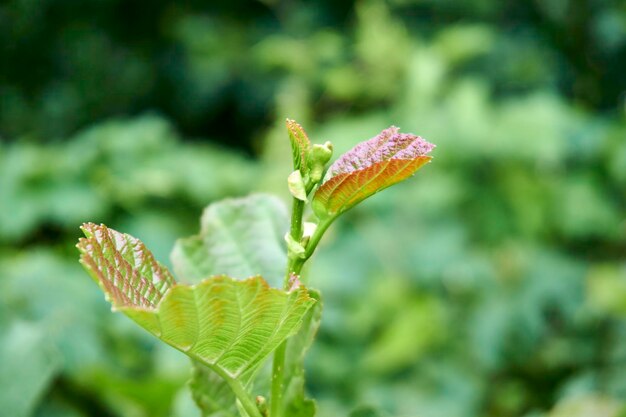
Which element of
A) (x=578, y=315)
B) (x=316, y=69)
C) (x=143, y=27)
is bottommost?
(x=578, y=315)

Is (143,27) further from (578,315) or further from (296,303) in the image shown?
(296,303)

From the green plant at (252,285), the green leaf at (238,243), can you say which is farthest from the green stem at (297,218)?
the green leaf at (238,243)

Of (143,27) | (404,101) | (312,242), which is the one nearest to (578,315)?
(404,101)

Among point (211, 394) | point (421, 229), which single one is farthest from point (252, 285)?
point (421, 229)

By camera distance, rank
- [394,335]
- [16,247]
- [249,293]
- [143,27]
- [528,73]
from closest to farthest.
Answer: [249,293], [394,335], [16,247], [528,73], [143,27]

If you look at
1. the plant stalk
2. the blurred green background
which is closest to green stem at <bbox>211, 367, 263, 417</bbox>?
the plant stalk

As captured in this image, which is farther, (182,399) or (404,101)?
(404,101)

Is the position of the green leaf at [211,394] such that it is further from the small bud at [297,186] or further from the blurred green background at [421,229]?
the blurred green background at [421,229]
